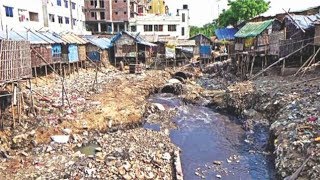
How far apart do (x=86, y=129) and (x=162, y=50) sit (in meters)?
24.8

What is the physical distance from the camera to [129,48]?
119 ft

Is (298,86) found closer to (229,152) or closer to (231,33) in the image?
(229,152)

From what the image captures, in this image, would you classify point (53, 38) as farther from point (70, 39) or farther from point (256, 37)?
point (256, 37)

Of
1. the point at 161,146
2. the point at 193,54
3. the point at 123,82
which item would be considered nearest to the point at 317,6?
the point at 193,54

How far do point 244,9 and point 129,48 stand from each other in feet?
66.8

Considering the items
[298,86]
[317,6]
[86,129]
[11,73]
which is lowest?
[86,129]

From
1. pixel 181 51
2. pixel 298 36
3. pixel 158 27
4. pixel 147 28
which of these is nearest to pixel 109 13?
pixel 147 28

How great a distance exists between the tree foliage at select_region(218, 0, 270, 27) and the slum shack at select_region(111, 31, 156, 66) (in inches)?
703

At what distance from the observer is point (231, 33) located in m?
46.7

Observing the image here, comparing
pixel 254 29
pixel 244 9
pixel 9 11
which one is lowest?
pixel 254 29

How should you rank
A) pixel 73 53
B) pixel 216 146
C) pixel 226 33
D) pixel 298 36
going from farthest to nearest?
pixel 226 33 < pixel 73 53 < pixel 298 36 < pixel 216 146

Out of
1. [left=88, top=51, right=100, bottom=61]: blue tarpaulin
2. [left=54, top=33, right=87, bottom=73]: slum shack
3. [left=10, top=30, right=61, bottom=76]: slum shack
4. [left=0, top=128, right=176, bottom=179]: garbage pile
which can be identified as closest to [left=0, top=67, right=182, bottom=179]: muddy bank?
[left=0, top=128, right=176, bottom=179]: garbage pile

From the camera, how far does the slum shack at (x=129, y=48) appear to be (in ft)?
118

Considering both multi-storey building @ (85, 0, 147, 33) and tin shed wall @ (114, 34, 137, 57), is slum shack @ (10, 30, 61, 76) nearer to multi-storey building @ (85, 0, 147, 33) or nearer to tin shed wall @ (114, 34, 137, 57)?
tin shed wall @ (114, 34, 137, 57)
